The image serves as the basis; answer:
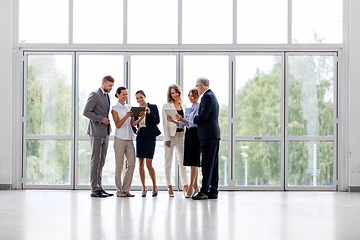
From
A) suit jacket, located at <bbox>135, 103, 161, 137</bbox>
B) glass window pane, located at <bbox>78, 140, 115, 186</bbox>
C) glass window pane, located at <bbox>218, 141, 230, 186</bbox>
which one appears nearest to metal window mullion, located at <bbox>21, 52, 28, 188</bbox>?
glass window pane, located at <bbox>78, 140, 115, 186</bbox>

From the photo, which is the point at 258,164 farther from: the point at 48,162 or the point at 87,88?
the point at 48,162

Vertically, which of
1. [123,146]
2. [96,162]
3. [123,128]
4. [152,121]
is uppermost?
[152,121]

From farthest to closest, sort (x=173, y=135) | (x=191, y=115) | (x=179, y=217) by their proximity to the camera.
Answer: (x=173, y=135) → (x=191, y=115) → (x=179, y=217)

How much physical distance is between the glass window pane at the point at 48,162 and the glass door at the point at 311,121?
3806 mm

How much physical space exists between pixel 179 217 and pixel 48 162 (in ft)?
11.6

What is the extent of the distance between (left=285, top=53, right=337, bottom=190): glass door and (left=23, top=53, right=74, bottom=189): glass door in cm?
379

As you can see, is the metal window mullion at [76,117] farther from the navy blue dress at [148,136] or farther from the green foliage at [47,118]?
the navy blue dress at [148,136]

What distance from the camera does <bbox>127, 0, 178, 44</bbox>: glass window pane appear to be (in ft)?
21.9

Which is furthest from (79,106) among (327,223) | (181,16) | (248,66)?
(327,223)

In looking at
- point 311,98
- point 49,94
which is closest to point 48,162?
point 49,94

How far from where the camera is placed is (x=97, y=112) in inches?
221

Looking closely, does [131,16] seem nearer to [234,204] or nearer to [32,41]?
[32,41]

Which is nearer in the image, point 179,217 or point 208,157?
point 179,217

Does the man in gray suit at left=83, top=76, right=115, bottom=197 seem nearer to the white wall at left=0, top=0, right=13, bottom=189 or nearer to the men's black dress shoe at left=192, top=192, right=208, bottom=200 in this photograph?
the men's black dress shoe at left=192, top=192, right=208, bottom=200
